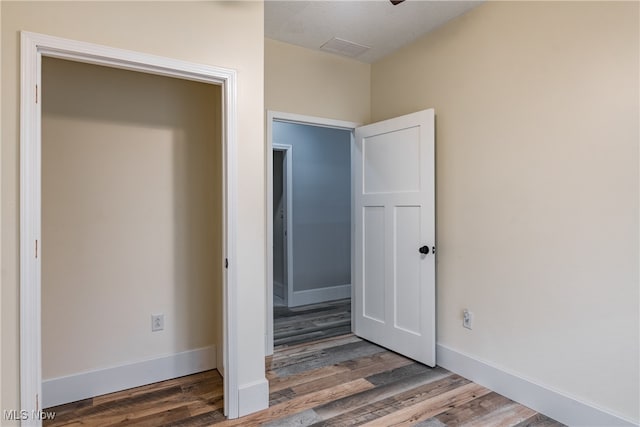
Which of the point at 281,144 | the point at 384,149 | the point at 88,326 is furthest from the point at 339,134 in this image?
the point at 88,326

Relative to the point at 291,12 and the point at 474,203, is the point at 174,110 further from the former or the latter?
the point at 474,203

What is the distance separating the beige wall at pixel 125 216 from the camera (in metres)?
2.24

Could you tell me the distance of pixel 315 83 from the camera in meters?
3.19

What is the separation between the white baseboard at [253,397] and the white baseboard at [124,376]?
0.69 metres

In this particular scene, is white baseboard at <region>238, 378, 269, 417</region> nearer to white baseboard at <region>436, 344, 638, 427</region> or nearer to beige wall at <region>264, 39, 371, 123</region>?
white baseboard at <region>436, 344, 638, 427</region>

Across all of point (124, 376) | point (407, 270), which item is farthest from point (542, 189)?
point (124, 376)

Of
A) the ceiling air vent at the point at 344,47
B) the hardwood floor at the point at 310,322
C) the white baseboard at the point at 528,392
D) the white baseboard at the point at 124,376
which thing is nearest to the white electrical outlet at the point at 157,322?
the white baseboard at the point at 124,376

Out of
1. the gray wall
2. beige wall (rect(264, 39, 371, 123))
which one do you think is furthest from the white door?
the gray wall

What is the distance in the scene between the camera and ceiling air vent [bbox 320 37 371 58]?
9.82ft

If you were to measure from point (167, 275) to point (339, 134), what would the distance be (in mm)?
3069

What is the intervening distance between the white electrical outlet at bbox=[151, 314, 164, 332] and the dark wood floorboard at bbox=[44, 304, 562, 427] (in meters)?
Answer: 0.37

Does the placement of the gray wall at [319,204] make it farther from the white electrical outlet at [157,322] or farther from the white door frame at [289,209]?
the white electrical outlet at [157,322]

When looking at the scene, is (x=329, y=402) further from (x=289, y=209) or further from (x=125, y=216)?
(x=289, y=209)

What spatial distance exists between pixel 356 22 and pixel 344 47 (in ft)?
1.40
